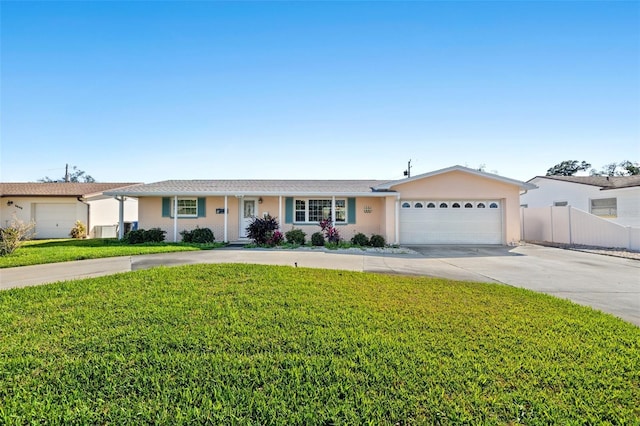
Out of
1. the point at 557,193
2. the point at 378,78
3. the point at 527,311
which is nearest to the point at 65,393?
the point at 527,311

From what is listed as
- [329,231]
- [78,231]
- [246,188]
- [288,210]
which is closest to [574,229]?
[329,231]

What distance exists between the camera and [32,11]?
28.9 ft

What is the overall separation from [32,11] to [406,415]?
13.5 m

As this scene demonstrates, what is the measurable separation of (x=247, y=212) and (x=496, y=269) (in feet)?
38.1

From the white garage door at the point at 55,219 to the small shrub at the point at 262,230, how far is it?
1303 centimetres

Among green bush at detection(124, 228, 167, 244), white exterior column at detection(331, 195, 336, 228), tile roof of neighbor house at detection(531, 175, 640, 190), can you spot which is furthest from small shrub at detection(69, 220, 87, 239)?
tile roof of neighbor house at detection(531, 175, 640, 190)

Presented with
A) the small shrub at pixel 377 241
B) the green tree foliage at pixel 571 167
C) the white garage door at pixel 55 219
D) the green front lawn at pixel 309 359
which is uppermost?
the green tree foliage at pixel 571 167

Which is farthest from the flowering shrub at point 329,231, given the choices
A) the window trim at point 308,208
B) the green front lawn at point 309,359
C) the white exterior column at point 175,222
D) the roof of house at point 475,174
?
the green front lawn at point 309,359

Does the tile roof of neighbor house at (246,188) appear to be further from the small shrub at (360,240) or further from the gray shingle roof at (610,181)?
the gray shingle roof at (610,181)

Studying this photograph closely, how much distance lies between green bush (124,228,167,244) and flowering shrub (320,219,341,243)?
788cm

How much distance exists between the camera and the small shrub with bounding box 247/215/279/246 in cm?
1401

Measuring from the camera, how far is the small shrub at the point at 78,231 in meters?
18.0

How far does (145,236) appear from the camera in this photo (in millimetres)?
14156

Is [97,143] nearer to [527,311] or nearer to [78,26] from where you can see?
[78,26]
